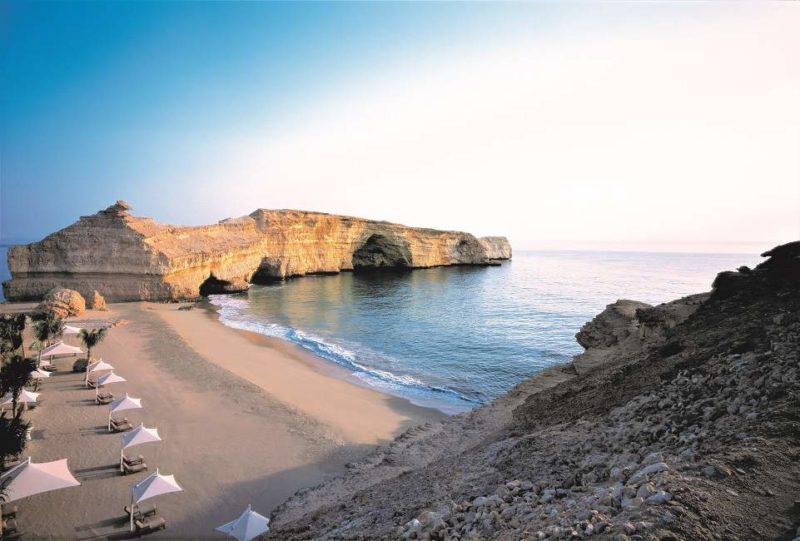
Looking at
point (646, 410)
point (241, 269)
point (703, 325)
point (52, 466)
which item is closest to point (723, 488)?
point (646, 410)

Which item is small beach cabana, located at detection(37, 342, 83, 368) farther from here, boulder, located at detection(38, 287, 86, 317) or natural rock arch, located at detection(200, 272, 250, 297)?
natural rock arch, located at detection(200, 272, 250, 297)

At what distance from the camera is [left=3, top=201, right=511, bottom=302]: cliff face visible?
128 ft

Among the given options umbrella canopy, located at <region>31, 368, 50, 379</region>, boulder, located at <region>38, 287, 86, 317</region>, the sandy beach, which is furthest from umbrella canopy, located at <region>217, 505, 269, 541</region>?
boulder, located at <region>38, 287, 86, 317</region>

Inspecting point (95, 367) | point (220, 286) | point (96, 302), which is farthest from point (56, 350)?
point (220, 286)

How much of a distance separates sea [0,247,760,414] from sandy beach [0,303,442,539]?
12.1 ft

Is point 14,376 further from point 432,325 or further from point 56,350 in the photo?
point 432,325

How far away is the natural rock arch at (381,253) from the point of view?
90.1 meters

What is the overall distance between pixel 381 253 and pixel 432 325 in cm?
5597

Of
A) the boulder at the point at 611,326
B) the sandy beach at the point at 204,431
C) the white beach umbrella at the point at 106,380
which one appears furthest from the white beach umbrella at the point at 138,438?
the boulder at the point at 611,326

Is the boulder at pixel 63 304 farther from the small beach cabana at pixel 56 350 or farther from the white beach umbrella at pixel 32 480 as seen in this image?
the white beach umbrella at pixel 32 480

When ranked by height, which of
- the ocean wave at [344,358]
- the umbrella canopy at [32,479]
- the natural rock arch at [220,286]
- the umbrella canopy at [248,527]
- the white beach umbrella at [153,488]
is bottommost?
A: the ocean wave at [344,358]

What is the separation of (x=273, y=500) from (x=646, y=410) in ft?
32.7

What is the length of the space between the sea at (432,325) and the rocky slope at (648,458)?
10645 mm

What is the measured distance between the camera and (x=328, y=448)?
14.5m
